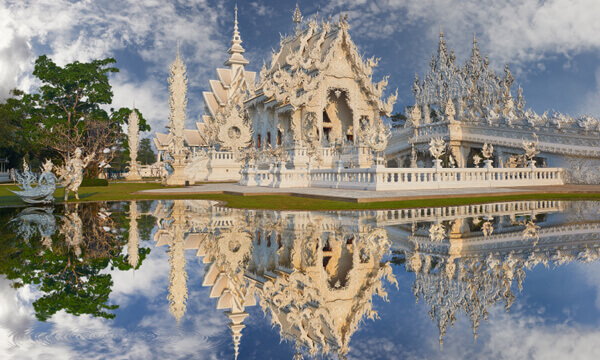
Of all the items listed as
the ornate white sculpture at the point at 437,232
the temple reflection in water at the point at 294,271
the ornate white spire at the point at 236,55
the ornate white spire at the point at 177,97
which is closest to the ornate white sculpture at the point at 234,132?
the ornate white spire at the point at 177,97

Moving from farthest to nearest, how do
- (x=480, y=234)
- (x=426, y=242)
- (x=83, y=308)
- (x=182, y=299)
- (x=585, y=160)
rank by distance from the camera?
(x=585, y=160)
(x=480, y=234)
(x=426, y=242)
(x=182, y=299)
(x=83, y=308)

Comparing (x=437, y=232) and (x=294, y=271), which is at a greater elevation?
(x=437, y=232)

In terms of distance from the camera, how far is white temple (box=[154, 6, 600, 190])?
875 inches

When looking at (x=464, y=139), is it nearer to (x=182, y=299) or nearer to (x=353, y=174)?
(x=353, y=174)

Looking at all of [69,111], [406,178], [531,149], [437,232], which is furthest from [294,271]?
[69,111]

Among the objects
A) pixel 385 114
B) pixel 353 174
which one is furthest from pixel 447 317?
pixel 385 114

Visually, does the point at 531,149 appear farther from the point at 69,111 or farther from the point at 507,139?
the point at 69,111

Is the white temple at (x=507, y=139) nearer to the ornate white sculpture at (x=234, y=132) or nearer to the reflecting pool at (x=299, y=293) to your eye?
the ornate white sculpture at (x=234, y=132)

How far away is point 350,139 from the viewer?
120ft

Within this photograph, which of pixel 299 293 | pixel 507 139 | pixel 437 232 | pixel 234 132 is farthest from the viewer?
pixel 234 132

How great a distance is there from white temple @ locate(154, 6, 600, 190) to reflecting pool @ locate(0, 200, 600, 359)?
1111 cm

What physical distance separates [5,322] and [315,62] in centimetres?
2922

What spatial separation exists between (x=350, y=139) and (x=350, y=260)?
102ft

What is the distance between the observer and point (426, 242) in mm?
7449
